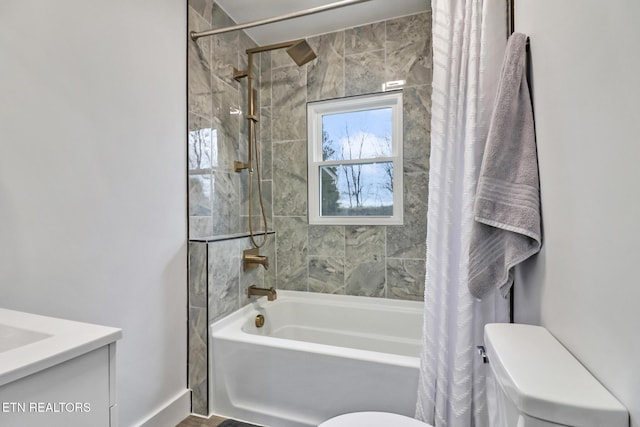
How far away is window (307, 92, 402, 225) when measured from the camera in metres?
2.40

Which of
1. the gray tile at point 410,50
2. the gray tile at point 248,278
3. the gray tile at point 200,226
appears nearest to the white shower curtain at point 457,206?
the gray tile at point 410,50

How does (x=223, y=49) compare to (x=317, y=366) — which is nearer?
(x=317, y=366)

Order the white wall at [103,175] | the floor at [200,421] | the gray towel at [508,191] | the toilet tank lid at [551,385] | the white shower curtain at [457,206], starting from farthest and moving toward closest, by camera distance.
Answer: the floor at [200,421] < the white shower curtain at [457,206] < the white wall at [103,175] < the gray towel at [508,191] < the toilet tank lid at [551,385]

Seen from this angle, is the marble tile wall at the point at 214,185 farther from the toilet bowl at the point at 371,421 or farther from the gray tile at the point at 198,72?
the toilet bowl at the point at 371,421

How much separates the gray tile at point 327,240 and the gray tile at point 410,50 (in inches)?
49.0

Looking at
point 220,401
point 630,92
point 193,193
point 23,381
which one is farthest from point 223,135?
point 630,92

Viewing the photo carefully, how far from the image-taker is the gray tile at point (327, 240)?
2.51 meters

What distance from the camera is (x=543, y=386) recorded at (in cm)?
59

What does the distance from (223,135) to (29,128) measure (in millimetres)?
1217

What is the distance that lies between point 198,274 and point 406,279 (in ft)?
4.79

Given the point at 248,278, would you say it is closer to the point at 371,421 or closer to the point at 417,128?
the point at 371,421

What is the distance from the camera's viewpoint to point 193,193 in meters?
1.95

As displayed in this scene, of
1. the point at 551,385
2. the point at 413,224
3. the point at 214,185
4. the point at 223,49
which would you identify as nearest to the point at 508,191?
the point at 551,385

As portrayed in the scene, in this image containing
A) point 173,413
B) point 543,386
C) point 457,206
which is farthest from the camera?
point 173,413
